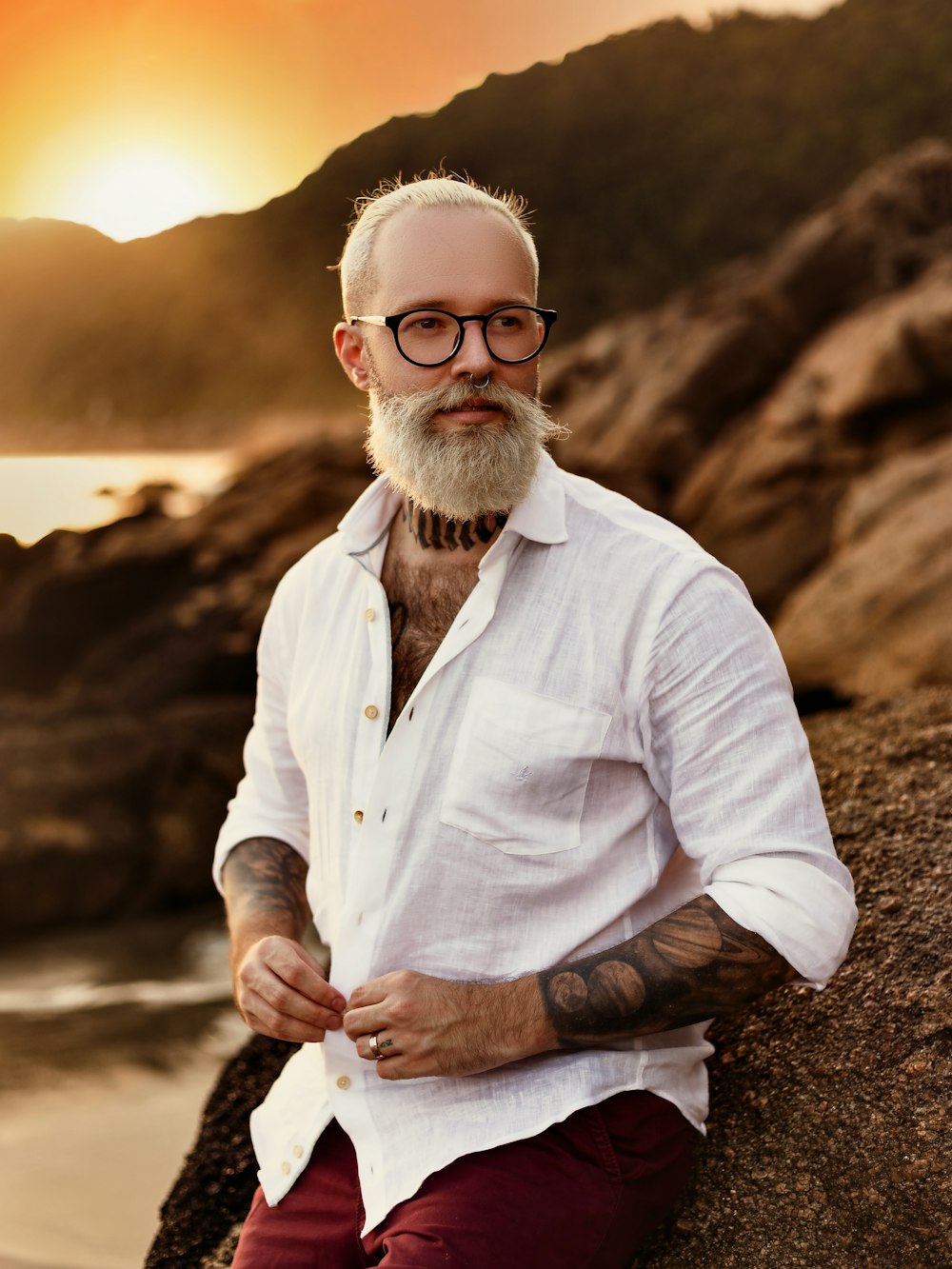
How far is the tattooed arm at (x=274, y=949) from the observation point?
158 cm

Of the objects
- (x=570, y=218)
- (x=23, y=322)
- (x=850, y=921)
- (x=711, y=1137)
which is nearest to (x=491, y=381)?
(x=850, y=921)

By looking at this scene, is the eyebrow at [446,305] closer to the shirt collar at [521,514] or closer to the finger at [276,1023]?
the shirt collar at [521,514]

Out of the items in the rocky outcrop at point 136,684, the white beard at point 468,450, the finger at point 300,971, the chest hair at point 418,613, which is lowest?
the rocky outcrop at point 136,684

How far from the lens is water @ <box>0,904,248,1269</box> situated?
3.91m

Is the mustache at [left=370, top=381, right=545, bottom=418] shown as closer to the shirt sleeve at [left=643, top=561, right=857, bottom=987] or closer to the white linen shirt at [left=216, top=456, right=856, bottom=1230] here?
the white linen shirt at [left=216, top=456, right=856, bottom=1230]

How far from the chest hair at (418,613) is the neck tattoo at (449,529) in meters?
0.04

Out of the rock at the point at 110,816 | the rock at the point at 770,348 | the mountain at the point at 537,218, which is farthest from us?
the mountain at the point at 537,218

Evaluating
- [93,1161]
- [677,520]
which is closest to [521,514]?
[93,1161]

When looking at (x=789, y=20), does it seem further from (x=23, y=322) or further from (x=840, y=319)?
(x=23, y=322)

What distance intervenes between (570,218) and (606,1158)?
1709 cm

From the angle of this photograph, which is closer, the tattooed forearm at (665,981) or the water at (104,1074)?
the tattooed forearm at (665,981)

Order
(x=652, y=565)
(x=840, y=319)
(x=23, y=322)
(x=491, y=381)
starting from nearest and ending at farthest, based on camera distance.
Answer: (x=652, y=565) < (x=491, y=381) < (x=840, y=319) < (x=23, y=322)

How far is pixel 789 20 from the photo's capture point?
1758 centimetres

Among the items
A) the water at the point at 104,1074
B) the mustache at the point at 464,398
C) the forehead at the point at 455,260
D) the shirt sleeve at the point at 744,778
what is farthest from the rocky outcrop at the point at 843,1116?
the water at the point at 104,1074
